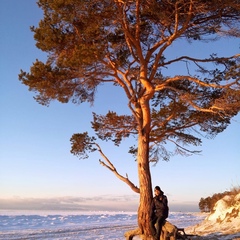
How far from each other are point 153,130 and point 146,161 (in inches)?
80.0

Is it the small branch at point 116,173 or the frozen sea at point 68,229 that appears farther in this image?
the frozen sea at point 68,229

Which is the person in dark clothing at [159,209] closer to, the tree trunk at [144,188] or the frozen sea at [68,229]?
the tree trunk at [144,188]

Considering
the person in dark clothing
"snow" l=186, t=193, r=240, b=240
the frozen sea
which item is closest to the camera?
the person in dark clothing

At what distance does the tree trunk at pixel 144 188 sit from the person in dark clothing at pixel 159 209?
1.37ft

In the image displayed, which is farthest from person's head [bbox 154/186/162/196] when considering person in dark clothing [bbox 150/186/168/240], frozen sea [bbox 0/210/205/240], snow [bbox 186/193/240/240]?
frozen sea [bbox 0/210/205/240]

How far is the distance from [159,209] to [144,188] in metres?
1.01

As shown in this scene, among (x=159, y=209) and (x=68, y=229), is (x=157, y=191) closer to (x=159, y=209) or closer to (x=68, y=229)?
(x=159, y=209)

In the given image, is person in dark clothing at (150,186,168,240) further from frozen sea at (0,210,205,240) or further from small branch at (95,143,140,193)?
frozen sea at (0,210,205,240)

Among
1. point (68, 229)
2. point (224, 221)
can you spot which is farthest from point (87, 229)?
point (224, 221)

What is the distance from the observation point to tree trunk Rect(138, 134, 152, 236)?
1120 cm

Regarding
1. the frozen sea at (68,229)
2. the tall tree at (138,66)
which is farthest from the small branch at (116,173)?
the frozen sea at (68,229)

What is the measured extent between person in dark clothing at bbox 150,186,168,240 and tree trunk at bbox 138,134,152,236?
0.42 meters

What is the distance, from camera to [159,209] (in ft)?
35.0

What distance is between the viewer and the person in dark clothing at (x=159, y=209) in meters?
10.6
